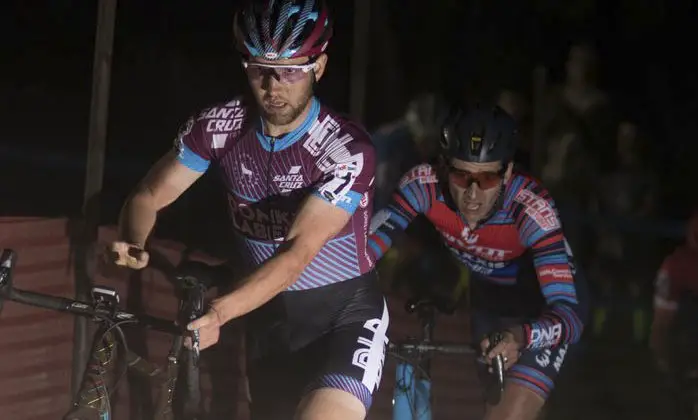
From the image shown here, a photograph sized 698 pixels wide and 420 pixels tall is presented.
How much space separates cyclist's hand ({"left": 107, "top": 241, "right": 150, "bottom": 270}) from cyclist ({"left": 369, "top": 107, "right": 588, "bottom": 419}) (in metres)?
1.24

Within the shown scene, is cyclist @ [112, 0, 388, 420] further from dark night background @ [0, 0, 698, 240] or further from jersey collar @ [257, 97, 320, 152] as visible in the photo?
dark night background @ [0, 0, 698, 240]

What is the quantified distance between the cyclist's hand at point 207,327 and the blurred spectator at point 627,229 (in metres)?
4.84

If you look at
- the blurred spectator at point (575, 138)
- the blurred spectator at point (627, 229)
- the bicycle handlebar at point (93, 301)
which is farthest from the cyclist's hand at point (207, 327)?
the blurred spectator at point (627, 229)

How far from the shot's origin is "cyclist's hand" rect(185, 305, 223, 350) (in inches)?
140

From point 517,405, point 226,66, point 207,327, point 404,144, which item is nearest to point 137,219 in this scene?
point 207,327

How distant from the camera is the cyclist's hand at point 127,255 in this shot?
4.04 m

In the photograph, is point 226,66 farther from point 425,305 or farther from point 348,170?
point 348,170

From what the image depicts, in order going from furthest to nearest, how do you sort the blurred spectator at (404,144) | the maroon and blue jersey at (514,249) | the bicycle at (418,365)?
the blurred spectator at (404,144) → the maroon and blue jersey at (514,249) → the bicycle at (418,365)

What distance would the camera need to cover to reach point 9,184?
12.0 meters

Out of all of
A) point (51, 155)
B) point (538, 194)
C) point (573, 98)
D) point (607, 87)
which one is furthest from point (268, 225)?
point (51, 155)


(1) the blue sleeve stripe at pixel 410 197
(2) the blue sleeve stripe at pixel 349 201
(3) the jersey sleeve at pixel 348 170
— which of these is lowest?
(1) the blue sleeve stripe at pixel 410 197

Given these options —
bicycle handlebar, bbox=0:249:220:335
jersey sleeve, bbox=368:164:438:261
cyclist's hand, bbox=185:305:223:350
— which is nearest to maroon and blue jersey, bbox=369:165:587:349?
jersey sleeve, bbox=368:164:438:261

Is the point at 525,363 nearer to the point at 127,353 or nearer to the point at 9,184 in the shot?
the point at 127,353

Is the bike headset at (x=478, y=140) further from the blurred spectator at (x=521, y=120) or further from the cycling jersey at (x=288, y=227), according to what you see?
the blurred spectator at (x=521, y=120)
